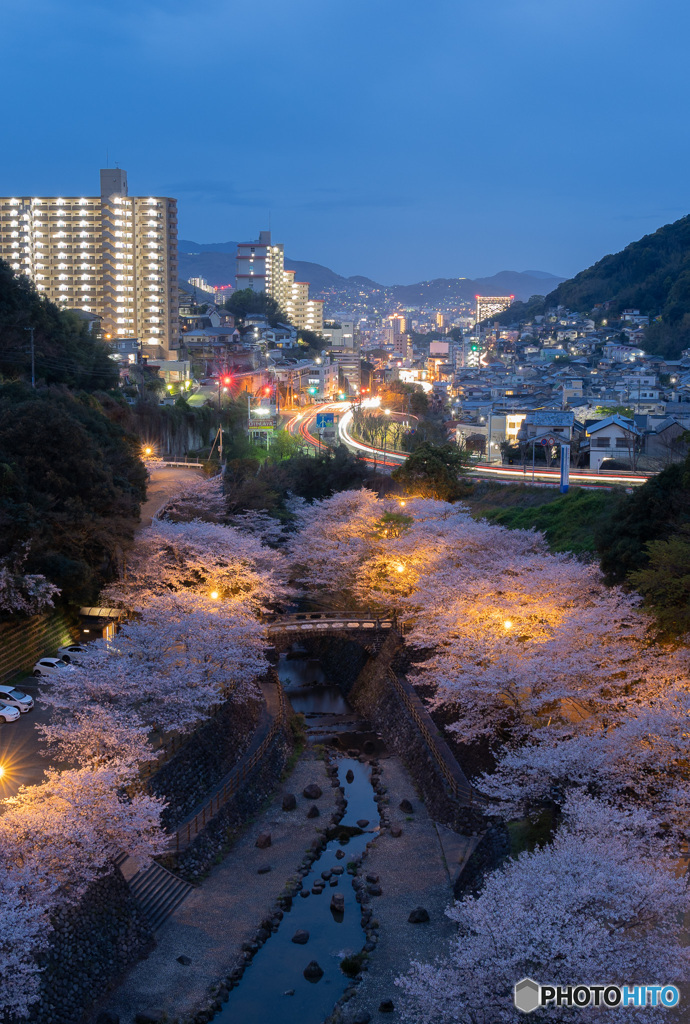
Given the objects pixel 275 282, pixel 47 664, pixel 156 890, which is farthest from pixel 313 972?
pixel 275 282

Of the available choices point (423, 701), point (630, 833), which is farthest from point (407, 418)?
point (630, 833)

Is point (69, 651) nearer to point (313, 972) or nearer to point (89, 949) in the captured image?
point (89, 949)

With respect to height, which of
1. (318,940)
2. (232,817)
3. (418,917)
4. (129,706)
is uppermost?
(129,706)

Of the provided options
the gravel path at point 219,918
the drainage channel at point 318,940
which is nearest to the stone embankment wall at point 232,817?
the gravel path at point 219,918

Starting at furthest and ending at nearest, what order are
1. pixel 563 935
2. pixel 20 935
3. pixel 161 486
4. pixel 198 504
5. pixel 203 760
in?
1. pixel 161 486
2. pixel 198 504
3. pixel 203 760
4. pixel 563 935
5. pixel 20 935

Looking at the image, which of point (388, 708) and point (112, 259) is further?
point (112, 259)

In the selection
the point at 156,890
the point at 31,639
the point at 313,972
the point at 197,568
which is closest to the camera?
the point at 313,972
